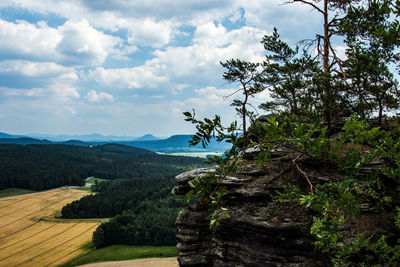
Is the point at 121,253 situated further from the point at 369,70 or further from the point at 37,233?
the point at 369,70

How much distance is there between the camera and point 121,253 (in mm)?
74312

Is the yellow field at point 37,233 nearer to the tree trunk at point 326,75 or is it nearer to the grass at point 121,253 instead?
the grass at point 121,253

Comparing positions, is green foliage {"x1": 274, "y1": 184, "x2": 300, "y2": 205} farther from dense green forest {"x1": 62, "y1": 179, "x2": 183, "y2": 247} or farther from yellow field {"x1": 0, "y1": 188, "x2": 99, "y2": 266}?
yellow field {"x1": 0, "y1": 188, "x2": 99, "y2": 266}

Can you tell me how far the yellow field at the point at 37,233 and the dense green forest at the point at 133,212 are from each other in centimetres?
887

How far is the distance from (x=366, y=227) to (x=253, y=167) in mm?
6246

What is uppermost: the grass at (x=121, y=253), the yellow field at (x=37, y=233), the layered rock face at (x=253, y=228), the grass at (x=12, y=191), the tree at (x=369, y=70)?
the tree at (x=369, y=70)

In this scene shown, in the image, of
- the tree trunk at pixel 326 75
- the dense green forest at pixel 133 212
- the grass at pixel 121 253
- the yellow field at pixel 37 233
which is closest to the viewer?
the tree trunk at pixel 326 75

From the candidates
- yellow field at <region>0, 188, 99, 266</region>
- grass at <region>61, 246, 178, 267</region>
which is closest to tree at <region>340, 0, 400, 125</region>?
grass at <region>61, 246, 178, 267</region>

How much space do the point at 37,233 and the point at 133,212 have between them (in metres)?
35.9

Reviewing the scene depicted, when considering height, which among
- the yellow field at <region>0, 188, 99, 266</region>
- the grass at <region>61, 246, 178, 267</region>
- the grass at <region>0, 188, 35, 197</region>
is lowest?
the grass at <region>61, 246, 178, 267</region>

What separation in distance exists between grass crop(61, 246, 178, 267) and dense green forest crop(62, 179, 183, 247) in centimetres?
368

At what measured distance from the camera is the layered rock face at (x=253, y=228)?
11211 millimetres

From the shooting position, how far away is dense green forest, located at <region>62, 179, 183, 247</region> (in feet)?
276

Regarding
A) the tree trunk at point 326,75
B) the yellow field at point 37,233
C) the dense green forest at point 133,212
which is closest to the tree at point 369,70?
the tree trunk at point 326,75
